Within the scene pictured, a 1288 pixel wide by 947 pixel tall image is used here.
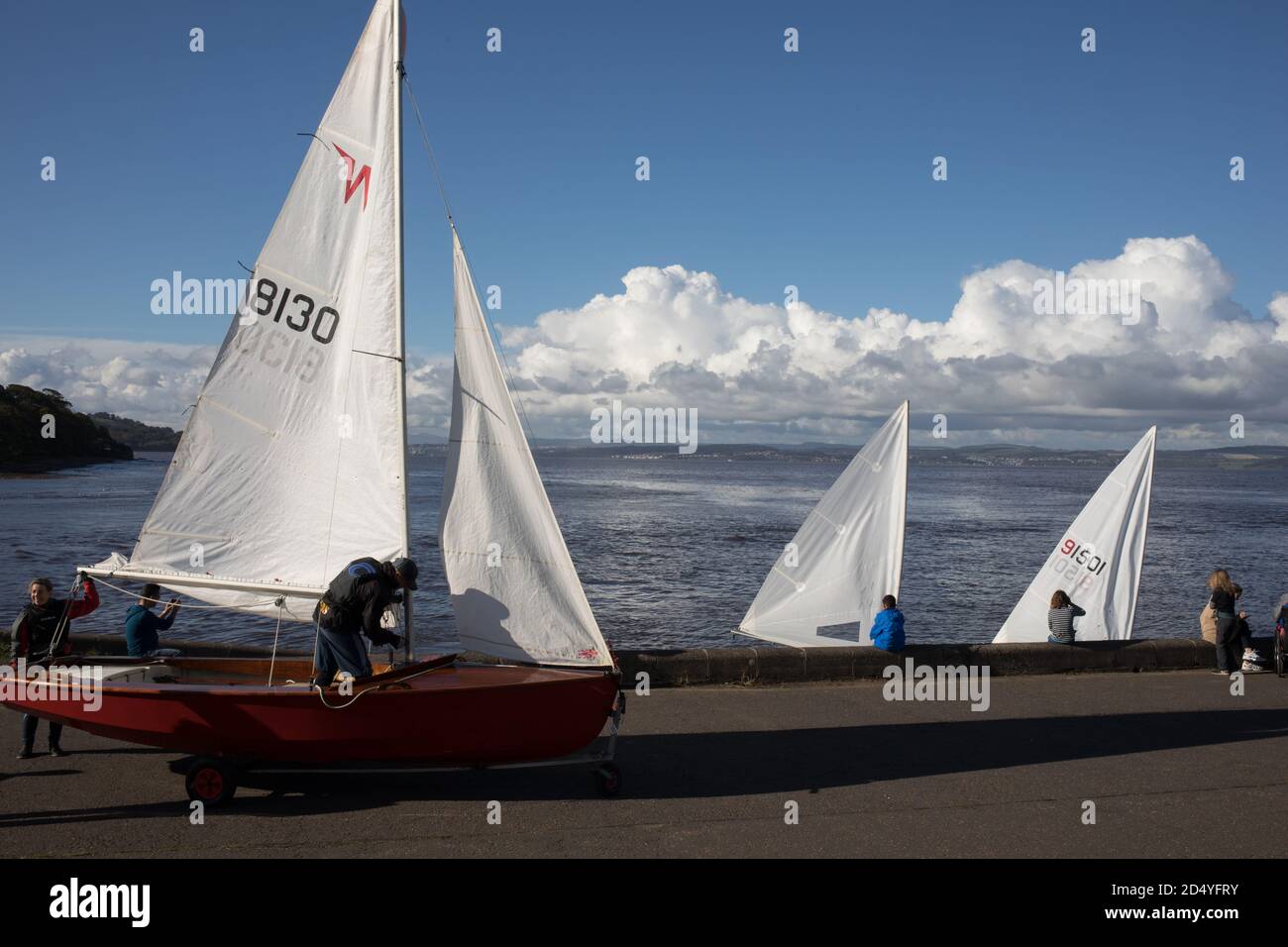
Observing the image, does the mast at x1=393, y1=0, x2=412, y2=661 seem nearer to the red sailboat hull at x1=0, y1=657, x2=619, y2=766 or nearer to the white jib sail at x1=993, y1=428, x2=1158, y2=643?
the red sailboat hull at x1=0, y1=657, x2=619, y2=766

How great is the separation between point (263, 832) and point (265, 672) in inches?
78.7

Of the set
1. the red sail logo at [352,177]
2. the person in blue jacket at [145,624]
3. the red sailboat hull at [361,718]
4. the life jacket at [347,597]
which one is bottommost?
the red sailboat hull at [361,718]

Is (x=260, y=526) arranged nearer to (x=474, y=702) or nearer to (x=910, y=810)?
(x=474, y=702)

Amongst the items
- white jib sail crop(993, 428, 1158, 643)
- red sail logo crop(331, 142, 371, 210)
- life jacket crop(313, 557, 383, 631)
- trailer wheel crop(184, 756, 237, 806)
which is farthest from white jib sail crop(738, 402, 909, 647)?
trailer wheel crop(184, 756, 237, 806)

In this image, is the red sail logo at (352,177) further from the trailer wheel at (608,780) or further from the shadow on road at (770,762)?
the trailer wheel at (608,780)

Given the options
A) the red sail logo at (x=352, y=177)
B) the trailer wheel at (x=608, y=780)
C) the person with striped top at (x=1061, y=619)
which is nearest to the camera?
the trailer wheel at (x=608, y=780)

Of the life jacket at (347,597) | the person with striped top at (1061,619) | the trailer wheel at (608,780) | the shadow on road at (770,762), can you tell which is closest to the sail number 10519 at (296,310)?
the life jacket at (347,597)

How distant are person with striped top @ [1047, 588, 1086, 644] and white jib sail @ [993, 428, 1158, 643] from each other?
1.39 meters

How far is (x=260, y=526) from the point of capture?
7.62 meters

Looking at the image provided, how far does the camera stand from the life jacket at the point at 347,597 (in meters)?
6.68

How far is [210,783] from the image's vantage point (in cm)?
637

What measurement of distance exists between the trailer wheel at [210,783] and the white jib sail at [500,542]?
72.6 inches
